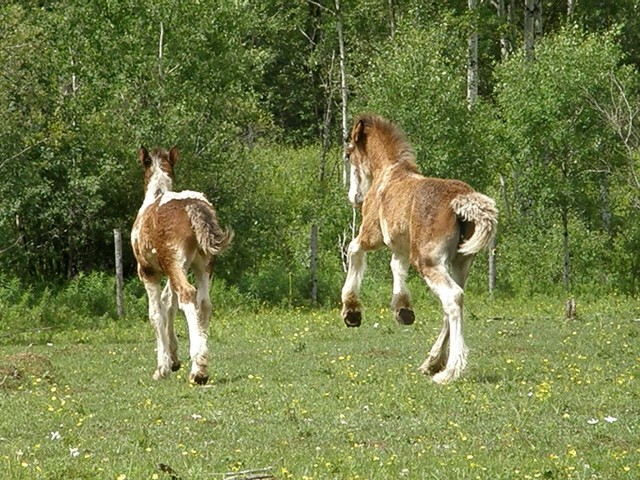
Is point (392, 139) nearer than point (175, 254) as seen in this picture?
No

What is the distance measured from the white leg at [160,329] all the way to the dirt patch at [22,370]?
1.43 meters

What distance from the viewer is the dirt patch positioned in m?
14.7

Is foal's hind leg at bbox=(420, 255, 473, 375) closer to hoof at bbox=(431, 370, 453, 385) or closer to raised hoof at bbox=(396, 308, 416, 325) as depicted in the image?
raised hoof at bbox=(396, 308, 416, 325)

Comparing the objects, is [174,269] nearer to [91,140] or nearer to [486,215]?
[486,215]

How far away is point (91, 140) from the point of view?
30.3 metres

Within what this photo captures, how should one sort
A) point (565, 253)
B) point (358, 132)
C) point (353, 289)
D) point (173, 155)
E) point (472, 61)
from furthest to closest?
point (472, 61)
point (565, 253)
point (173, 155)
point (358, 132)
point (353, 289)

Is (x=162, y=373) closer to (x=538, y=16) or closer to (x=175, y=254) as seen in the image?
(x=175, y=254)

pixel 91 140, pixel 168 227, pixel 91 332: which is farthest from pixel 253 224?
pixel 168 227

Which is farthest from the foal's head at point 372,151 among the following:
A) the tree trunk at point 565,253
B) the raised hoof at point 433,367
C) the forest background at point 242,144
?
the tree trunk at point 565,253

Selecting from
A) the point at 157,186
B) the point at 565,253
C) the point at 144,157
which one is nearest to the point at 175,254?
the point at 157,186

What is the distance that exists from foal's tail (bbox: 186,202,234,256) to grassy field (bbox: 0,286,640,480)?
5.31ft

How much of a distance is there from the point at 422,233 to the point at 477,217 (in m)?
0.78

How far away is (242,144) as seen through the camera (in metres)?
34.6

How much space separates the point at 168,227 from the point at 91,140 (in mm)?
16560
